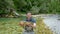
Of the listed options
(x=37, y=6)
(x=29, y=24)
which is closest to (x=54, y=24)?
(x=29, y=24)

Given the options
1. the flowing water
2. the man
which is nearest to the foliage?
the flowing water

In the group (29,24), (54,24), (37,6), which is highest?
(29,24)

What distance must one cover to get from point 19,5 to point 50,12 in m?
6.76

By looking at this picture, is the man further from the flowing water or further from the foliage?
the foliage

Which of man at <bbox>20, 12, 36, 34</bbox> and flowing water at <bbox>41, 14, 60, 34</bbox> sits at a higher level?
man at <bbox>20, 12, 36, 34</bbox>

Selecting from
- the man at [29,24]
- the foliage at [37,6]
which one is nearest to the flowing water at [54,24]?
the man at [29,24]

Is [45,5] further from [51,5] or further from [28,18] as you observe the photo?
[28,18]

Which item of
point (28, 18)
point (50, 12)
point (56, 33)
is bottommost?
point (50, 12)

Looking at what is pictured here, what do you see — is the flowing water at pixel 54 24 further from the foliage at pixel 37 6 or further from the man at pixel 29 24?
the foliage at pixel 37 6

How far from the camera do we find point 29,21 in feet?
26.1

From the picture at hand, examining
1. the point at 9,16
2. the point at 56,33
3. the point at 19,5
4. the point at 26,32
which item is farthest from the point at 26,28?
the point at 19,5

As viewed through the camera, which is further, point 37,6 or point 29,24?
point 37,6

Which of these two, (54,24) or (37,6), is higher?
(54,24)

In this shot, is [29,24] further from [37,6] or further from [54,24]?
[37,6]
